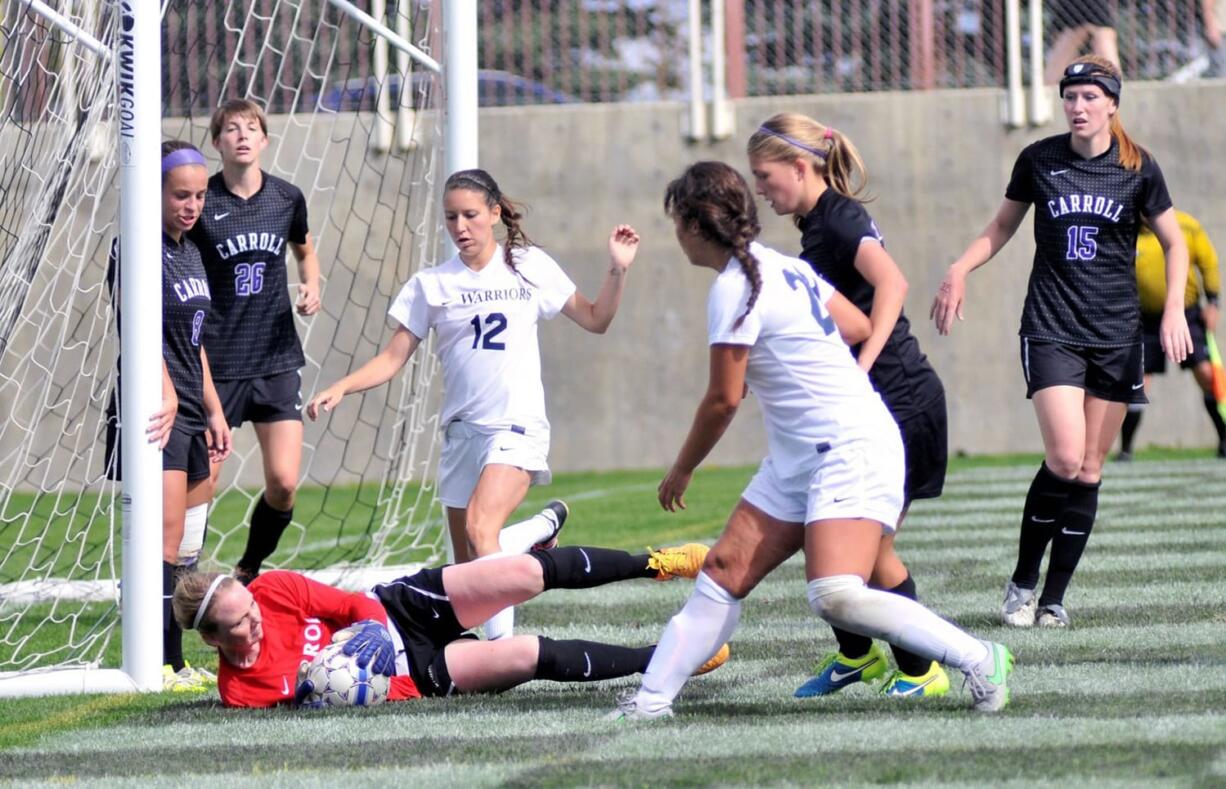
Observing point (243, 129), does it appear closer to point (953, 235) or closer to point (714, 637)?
point (714, 637)

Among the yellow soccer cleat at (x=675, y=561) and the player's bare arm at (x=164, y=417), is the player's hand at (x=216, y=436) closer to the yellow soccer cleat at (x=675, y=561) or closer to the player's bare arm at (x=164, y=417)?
the player's bare arm at (x=164, y=417)

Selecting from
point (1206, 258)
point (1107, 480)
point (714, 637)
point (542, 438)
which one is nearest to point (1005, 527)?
point (1107, 480)

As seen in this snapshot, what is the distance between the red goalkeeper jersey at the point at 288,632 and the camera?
475 centimetres

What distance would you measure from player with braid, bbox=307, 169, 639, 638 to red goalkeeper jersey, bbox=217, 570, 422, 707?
639mm

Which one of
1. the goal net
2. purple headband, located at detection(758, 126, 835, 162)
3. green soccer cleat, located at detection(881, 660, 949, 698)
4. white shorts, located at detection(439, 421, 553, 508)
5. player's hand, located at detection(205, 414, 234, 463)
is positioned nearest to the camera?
green soccer cleat, located at detection(881, 660, 949, 698)

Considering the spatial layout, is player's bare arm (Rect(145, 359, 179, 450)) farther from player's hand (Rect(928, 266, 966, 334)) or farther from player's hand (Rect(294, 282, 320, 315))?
player's hand (Rect(928, 266, 966, 334))

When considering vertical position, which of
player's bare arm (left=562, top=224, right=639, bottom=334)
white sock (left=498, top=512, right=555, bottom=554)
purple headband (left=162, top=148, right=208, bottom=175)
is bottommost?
white sock (left=498, top=512, right=555, bottom=554)

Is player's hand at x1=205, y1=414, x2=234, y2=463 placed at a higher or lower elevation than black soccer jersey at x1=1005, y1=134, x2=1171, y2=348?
lower

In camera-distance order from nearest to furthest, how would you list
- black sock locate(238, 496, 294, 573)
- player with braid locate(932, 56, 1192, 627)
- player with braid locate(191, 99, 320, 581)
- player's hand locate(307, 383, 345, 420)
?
1. player's hand locate(307, 383, 345, 420)
2. player with braid locate(932, 56, 1192, 627)
3. player with braid locate(191, 99, 320, 581)
4. black sock locate(238, 496, 294, 573)

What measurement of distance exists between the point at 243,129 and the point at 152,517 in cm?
162

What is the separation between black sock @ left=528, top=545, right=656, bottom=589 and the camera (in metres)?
4.89

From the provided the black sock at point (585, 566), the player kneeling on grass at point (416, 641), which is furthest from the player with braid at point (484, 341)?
the player kneeling on grass at point (416, 641)

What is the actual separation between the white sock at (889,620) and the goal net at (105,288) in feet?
8.00

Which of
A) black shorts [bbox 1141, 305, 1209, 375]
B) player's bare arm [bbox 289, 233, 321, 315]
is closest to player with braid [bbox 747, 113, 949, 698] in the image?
player's bare arm [bbox 289, 233, 321, 315]
